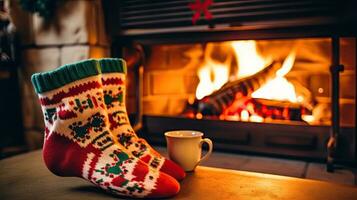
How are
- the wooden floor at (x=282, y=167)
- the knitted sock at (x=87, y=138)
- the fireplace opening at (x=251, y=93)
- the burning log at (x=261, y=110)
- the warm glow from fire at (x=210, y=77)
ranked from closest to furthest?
the knitted sock at (x=87, y=138)
the wooden floor at (x=282, y=167)
the fireplace opening at (x=251, y=93)
the burning log at (x=261, y=110)
the warm glow from fire at (x=210, y=77)

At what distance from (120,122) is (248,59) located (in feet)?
2.74

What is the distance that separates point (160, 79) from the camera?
1.65 meters

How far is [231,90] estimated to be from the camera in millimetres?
1490

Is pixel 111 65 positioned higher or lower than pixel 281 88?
higher

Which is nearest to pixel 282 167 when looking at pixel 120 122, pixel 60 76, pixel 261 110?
pixel 261 110

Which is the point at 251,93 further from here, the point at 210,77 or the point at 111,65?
the point at 111,65

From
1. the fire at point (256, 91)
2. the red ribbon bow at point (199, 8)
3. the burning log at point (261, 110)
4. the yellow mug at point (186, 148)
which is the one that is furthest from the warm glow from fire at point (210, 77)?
the yellow mug at point (186, 148)

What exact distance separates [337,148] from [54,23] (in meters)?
1.18

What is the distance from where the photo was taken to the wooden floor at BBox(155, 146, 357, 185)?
115 cm

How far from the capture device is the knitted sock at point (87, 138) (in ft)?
2.26

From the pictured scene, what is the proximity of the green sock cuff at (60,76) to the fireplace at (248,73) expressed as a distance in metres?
0.72

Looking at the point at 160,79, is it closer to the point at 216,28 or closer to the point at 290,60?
the point at 216,28

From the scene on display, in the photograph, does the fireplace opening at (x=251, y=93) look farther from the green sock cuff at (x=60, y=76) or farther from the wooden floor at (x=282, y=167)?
the green sock cuff at (x=60, y=76)

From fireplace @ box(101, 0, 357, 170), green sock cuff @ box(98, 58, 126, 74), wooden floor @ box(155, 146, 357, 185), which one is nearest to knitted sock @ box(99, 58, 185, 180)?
green sock cuff @ box(98, 58, 126, 74)
